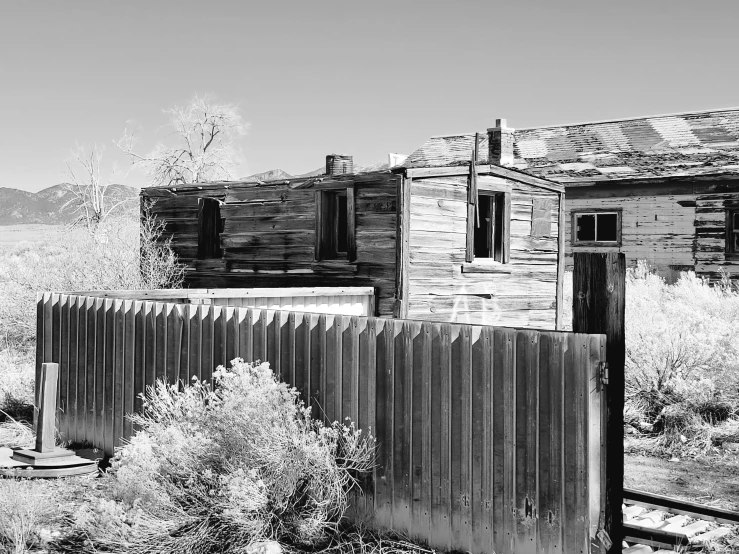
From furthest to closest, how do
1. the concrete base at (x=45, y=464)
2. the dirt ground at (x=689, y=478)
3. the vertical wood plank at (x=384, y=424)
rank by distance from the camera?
1. the concrete base at (x=45, y=464)
2. the dirt ground at (x=689, y=478)
3. the vertical wood plank at (x=384, y=424)

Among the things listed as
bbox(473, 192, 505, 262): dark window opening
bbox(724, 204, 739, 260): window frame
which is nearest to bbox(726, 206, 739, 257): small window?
bbox(724, 204, 739, 260): window frame

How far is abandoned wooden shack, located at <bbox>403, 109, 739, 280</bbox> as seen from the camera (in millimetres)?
22172

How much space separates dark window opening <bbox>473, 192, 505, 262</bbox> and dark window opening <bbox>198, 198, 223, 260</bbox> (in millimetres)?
5436

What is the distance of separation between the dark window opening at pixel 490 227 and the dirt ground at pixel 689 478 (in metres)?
6.90

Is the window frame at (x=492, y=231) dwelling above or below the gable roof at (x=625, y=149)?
below

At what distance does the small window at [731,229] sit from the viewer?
72.2 feet

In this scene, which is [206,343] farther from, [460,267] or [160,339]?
[460,267]

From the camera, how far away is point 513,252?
621 inches

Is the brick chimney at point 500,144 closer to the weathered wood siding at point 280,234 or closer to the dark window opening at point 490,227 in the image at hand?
the dark window opening at point 490,227

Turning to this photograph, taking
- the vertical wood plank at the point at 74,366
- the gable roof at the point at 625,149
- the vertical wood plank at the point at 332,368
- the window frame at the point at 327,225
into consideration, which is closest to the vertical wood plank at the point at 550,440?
the vertical wood plank at the point at 332,368

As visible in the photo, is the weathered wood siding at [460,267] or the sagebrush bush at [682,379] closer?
the sagebrush bush at [682,379]

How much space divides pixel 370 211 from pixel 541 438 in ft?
30.3

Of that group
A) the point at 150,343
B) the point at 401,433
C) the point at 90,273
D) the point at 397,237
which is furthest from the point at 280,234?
the point at 401,433

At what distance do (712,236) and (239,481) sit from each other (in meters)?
19.5
